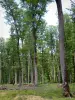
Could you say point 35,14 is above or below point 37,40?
above

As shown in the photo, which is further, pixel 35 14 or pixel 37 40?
pixel 37 40

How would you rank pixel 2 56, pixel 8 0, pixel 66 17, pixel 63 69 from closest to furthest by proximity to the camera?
pixel 63 69 → pixel 8 0 → pixel 66 17 → pixel 2 56

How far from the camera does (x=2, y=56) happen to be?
67.2m

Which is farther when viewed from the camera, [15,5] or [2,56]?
[2,56]

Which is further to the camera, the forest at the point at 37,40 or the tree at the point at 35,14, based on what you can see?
the tree at the point at 35,14

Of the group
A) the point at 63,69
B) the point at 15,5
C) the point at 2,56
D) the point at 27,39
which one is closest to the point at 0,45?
the point at 2,56

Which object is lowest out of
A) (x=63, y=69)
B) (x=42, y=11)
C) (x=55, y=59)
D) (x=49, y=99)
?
(x=49, y=99)

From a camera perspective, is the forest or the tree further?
the tree

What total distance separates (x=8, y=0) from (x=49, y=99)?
25.0 metres

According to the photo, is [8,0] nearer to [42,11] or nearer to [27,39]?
[42,11]

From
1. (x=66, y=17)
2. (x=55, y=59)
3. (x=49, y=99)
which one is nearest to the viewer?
(x=49, y=99)

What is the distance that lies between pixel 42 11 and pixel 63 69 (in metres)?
17.6

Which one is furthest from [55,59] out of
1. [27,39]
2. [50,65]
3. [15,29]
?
[15,29]

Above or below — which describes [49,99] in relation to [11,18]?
below
